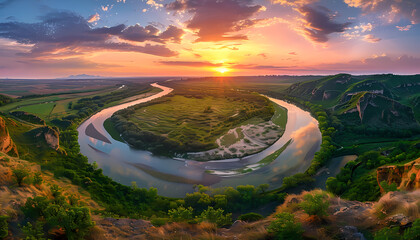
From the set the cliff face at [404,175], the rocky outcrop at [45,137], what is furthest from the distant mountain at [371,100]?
the rocky outcrop at [45,137]

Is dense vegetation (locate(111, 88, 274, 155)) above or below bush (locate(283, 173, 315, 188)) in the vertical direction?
above

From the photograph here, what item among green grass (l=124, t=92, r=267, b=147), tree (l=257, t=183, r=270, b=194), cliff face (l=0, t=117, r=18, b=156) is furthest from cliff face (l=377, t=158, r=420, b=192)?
cliff face (l=0, t=117, r=18, b=156)

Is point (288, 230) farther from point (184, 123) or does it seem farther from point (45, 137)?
point (184, 123)

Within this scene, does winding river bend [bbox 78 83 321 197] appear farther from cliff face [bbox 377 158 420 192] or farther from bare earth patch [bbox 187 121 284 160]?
cliff face [bbox 377 158 420 192]

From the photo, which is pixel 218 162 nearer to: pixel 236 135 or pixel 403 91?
pixel 236 135

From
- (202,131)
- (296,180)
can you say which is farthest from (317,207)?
(202,131)
